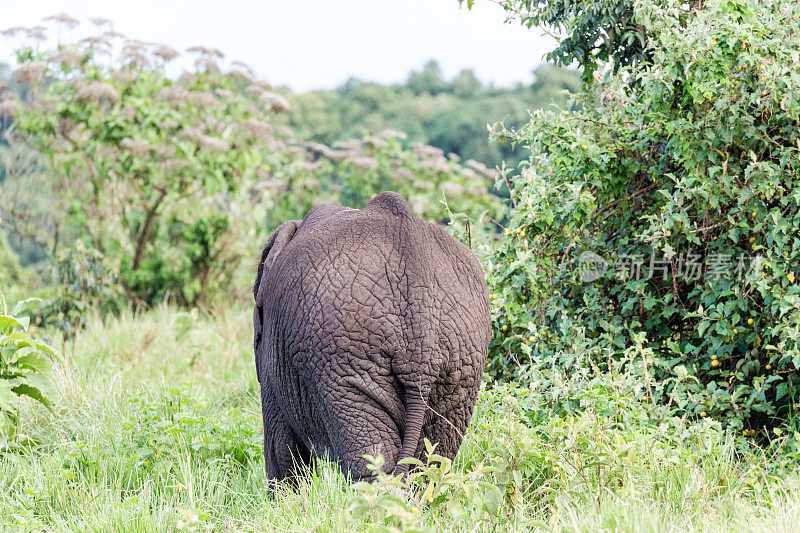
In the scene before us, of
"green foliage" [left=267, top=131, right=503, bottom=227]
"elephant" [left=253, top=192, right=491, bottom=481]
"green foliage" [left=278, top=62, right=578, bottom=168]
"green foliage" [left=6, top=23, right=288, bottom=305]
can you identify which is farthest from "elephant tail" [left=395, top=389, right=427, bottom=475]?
"green foliage" [left=278, top=62, right=578, bottom=168]

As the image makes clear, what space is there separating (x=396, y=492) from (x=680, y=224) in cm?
294

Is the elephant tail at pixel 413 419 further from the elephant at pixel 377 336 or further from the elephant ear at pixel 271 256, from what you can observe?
the elephant ear at pixel 271 256

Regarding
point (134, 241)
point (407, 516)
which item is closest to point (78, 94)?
point (134, 241)

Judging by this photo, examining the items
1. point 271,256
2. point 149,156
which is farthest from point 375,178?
point 271,256

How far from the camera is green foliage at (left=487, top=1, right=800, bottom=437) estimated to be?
4742 mm

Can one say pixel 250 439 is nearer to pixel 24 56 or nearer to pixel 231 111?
pixel 231 111

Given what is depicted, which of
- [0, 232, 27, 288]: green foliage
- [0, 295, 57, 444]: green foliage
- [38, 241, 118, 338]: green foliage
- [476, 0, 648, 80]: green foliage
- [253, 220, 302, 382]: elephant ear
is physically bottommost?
[0, 232, 27, 288]: green foliage

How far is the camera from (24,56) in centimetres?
1010

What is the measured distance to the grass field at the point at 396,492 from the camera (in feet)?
10.1

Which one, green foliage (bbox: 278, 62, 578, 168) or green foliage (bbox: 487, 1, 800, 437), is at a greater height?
green foliage (bbox: 487, 1, 800, 437)

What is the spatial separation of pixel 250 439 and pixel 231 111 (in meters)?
6.55

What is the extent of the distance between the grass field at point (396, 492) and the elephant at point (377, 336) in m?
0.22

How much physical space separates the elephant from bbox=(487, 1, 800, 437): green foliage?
1747 mm

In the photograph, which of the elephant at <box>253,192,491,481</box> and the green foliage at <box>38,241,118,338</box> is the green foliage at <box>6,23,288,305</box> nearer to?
the green foliage at <box>38,241,118,338</box>
